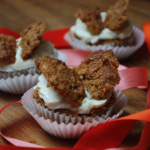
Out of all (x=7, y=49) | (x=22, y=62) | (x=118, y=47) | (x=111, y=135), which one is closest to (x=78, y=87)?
(x=111, y=135)

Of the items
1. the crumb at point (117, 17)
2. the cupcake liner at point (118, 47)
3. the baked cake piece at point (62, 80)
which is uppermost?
the baked cake piece at point (62, 80)

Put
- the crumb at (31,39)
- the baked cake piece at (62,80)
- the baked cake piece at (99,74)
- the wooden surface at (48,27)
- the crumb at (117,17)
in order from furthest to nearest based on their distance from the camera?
the crumb at (117,17), the crumb at (31,39), the wooden surface at (48,27), the baked cake piece at (99,74), the baked cake piece at (62,80)

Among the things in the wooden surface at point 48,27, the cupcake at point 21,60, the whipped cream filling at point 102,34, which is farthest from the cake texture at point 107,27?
the cupcake at point 21,60

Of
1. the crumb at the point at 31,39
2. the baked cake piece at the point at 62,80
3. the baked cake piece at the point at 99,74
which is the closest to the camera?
the baked cake piece at the point at 62,80

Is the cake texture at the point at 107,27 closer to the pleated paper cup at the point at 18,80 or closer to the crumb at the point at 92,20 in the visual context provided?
the crumb at the point at 92,20

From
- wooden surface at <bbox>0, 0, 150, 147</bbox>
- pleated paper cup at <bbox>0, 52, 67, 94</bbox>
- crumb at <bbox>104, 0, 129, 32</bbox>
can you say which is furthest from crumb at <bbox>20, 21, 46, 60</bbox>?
crumb at <bbox>104, 0, 129, 32</bbox>

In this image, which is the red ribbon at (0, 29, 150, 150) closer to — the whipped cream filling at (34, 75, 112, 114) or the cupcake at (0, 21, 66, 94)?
the whipped cream filling at (34, 75, 112, 114)

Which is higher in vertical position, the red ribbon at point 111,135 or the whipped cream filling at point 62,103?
the whipped cream filling at point 62,103
